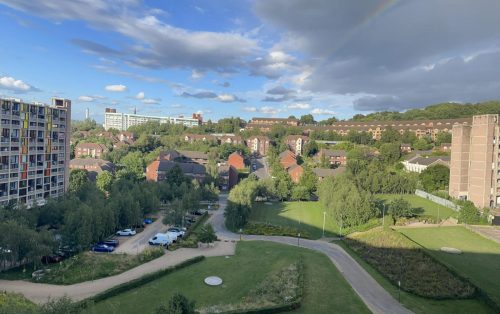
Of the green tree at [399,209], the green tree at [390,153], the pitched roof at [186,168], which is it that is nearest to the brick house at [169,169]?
the pitched roof at [186,168]

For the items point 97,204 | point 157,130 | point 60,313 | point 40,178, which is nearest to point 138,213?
point 97,204

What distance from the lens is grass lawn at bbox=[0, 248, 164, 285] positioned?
27.8m

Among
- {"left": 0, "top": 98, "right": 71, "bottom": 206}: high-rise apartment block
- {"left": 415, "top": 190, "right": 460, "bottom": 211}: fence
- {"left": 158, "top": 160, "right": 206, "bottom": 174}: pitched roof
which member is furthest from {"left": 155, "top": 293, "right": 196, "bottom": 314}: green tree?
{"left": 158, "top": 160, "right": 206, "bottom": 174}: pitched roof

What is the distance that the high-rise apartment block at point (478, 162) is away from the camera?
59.9 meters

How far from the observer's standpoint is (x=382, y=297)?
82.6 ft

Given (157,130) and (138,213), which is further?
(157,130)

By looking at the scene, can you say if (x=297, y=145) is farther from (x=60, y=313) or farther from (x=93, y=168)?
(x=60, y=313)

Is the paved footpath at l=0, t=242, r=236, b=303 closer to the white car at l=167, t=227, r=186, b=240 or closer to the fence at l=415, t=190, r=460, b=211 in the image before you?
the white car at l=167, t=227, r=186, b=240

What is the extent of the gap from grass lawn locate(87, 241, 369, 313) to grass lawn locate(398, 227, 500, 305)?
1038cm

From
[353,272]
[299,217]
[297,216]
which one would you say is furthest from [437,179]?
[353,272]

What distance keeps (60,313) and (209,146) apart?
97378mm

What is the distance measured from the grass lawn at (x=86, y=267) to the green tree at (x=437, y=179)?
58.5 metres

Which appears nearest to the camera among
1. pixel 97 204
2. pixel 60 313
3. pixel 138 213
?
pixel 60 313

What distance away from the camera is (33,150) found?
166ft
